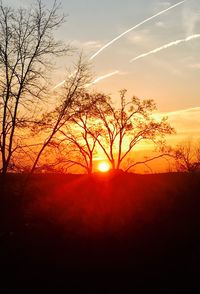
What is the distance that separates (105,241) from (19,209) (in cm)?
636

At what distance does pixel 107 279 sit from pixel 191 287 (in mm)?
3644

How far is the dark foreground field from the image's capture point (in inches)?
778

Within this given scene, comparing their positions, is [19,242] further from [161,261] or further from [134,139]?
[134,139]

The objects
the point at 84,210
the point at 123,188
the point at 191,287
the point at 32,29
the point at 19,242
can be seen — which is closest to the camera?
the point at 191,287

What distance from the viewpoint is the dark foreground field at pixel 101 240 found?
19.8 meters

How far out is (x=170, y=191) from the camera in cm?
3350

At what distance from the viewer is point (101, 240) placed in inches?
960

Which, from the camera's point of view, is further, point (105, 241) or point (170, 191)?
point (170, 191)

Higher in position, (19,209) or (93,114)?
(93,114)

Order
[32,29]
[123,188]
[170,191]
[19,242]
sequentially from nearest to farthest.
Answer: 1. [19,242]
2. [32,29]
3. [170,191]
4. [123,188]

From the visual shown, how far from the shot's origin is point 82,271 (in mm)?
20797

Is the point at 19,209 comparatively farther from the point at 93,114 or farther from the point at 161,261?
the point at 93,114

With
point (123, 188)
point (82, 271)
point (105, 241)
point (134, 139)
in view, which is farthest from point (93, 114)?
point (82, 271)

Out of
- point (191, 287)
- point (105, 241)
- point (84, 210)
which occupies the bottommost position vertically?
point (191, 287)
